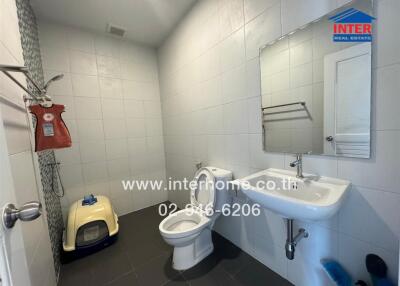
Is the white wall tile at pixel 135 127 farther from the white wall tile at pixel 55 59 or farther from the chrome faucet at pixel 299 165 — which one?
the chrome faucet at pixel 299 165

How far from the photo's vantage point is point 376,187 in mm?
895

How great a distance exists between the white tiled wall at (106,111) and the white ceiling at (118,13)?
16cm

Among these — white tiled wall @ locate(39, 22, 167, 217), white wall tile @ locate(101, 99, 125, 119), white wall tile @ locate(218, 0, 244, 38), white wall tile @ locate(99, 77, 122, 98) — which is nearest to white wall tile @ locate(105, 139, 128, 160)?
white tiled wall @ locate(39, 22, 167, 217)

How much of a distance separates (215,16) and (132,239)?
2417mm

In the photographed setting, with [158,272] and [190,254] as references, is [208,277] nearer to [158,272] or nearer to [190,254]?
[190,254]

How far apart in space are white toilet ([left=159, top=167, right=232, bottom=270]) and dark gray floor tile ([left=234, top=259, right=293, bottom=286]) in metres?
0.35

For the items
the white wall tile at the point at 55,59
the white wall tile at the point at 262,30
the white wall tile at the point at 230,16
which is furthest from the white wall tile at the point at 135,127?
the white wall tile at the point at 262,30

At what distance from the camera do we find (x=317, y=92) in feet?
3.61

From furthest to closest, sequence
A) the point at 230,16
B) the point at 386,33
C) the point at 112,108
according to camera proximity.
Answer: the point at 112,108 → the point at 230,16 → the point at 386,33

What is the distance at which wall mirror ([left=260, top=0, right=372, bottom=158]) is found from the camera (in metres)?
0.92

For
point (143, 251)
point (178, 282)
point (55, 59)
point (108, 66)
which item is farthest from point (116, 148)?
point (178, 282)

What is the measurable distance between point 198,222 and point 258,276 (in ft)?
2.03

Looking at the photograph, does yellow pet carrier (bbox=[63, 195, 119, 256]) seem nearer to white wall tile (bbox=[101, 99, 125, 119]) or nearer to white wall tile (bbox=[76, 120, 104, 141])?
white wall tile (bbox=[76, 120, 104, 141])

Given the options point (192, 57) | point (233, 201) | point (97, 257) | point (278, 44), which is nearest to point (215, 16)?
point (192, 57)
